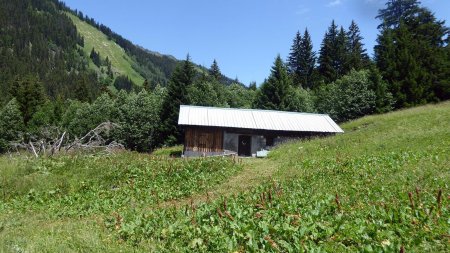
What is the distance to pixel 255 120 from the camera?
33.4 metres

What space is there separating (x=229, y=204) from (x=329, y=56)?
60.9 metres

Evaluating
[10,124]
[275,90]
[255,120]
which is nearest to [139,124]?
[255,120]

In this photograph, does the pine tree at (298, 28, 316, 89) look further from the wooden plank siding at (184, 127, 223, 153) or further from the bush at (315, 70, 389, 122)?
the wooden plank siding at (184, 127, 223, 153)

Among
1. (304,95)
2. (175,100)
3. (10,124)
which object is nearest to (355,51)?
(304,95)

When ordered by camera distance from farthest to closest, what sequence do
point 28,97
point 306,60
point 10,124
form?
point 306,60 → point 28,97 → point 10,124

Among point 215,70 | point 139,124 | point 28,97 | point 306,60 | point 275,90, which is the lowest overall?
point 139,124

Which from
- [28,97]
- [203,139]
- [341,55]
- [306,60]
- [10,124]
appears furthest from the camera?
[306,60]

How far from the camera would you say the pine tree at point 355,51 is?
59.0 m

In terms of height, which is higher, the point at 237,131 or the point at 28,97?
the point at 28,97

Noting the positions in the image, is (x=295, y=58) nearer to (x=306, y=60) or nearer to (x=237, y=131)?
(x=306, y=60)

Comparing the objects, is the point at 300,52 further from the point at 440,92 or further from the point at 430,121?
the point at 430,121

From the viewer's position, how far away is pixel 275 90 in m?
49.4

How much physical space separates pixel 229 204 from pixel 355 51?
6269 cm

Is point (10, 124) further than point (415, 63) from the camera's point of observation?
Yes
